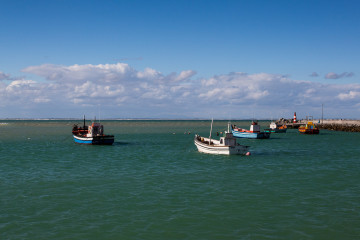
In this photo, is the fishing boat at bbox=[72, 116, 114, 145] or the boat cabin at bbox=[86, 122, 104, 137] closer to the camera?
the fishing boat at bbox=[72, 116, 114, 145]

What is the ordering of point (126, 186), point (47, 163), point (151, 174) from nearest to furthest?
point (126, 186), point (151, 174), point (47, 163)

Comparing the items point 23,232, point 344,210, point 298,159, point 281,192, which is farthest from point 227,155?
point 23,232

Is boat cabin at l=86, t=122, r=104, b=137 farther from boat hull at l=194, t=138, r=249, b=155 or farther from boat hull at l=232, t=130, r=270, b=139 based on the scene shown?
boat hull at l=232, t=130, r=270, b=139

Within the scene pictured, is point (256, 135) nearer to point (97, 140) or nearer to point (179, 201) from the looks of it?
point (97, 140)

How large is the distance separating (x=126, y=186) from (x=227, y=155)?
22468 millimetres

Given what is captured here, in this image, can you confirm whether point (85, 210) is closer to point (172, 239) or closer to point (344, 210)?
point (172, 239)

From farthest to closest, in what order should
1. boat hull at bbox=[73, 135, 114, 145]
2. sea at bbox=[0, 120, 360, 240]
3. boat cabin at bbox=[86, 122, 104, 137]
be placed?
boat cabin at bbox=[86, 122, 104, 137] < boat hull at bbox=[73, 135, 114, 145] < sea at bbox=[0, 120, 360, 240]

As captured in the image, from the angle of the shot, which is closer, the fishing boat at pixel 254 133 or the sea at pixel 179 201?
the sea at pixel 179 201

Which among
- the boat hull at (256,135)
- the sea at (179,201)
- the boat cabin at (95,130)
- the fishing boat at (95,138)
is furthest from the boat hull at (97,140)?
the boat hull at (256,135)

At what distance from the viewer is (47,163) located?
123ft

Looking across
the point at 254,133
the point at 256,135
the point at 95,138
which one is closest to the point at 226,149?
the point at 95,138

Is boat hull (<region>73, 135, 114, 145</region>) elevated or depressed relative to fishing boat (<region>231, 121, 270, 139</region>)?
depressed

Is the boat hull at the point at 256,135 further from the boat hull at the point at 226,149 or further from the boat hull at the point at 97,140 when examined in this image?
the boat hull at the point at 97,140

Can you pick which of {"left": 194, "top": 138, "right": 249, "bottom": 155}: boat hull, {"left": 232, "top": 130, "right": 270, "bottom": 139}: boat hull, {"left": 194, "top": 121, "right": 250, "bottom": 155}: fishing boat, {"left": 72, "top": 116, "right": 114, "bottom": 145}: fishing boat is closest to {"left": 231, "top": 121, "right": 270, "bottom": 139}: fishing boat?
Answer: {"left": 232, "top": 130, "right": 270, "bottom": 139}: boat hull
